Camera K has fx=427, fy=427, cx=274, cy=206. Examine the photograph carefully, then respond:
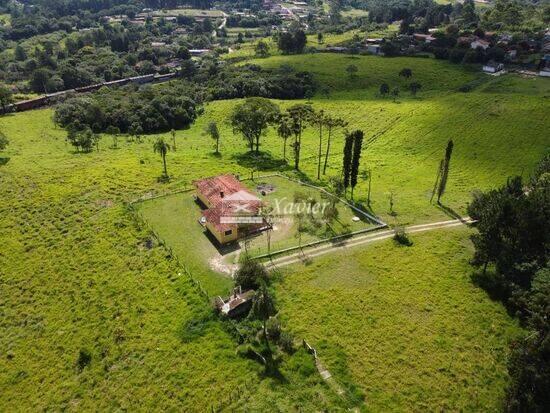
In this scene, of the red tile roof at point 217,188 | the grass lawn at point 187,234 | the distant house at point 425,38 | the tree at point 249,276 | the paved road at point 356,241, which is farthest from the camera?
the distant house at point 425,38

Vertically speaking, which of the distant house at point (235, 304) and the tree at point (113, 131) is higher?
the distant house at point (235, 304)

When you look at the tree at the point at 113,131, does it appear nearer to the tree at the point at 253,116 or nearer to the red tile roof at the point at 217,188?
the tree at the point at 253,116

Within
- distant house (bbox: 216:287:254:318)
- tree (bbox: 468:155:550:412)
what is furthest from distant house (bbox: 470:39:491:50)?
distant house (bbox: 216:287:254:318)

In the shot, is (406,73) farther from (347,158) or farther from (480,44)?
(347,158)

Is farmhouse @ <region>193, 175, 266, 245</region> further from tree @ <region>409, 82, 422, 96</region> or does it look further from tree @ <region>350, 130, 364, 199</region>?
tree @ <region>409, 82, 422, 96</region>


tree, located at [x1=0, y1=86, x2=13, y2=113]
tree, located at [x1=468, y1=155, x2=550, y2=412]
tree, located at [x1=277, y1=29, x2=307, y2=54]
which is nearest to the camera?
tree, located at [x1=468, y1=155, x2=550, y2=412]

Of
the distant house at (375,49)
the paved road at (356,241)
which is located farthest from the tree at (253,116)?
the distant house at (375,49)
